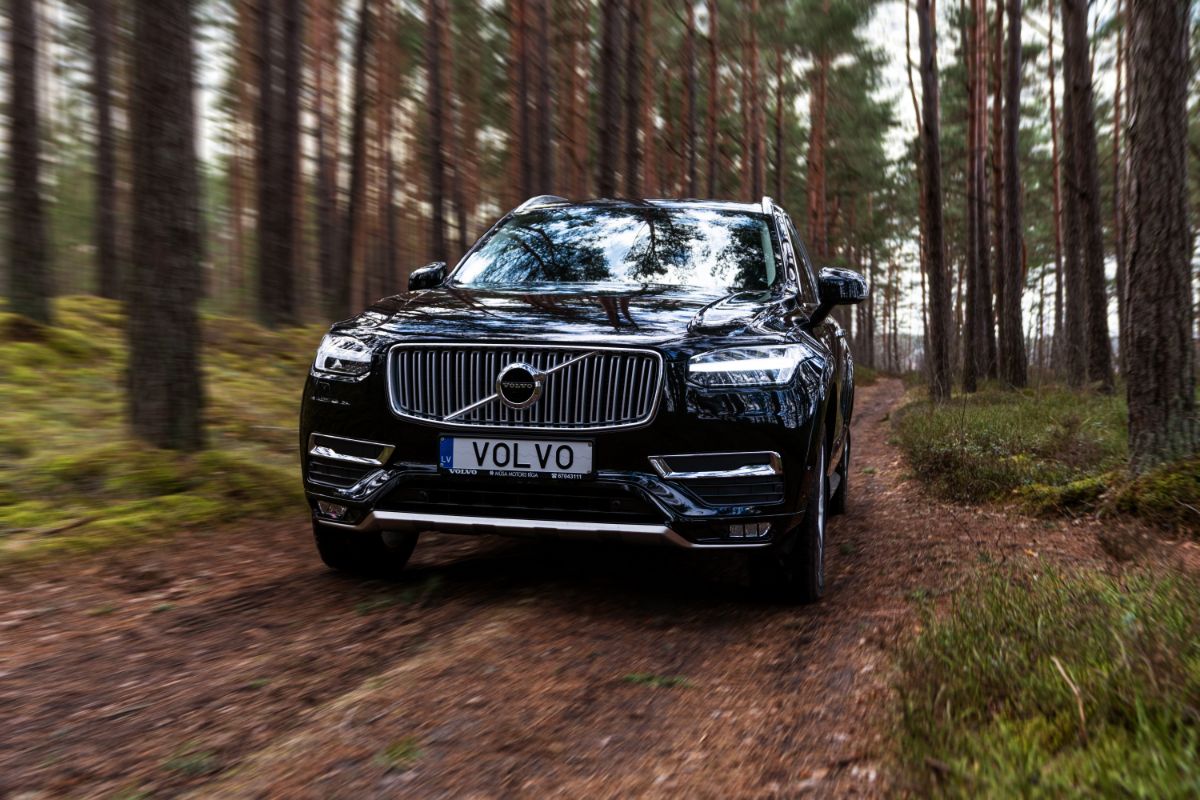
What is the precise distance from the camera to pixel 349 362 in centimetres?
391

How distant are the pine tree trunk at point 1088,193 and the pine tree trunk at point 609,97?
7.18 metres

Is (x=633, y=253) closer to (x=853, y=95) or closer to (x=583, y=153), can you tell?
(x=583, y=153)

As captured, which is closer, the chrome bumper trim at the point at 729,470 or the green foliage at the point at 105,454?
the chrome bumper trim at the point at 729,470

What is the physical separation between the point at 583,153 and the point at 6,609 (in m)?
26.1

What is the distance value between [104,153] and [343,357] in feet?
54.0

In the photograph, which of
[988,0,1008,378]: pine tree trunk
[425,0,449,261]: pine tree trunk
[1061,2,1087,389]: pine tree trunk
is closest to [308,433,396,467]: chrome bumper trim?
[425,0,449,261]: pine tree trunk

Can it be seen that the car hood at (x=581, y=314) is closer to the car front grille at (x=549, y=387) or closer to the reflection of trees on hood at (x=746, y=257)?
the car front grille at (x=549, y=387)

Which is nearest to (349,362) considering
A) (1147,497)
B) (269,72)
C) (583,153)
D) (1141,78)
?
(1147,497)

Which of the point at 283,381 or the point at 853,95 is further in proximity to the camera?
the point at 853,95

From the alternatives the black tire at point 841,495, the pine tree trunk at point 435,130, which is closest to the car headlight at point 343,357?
the black tire at point 841,495

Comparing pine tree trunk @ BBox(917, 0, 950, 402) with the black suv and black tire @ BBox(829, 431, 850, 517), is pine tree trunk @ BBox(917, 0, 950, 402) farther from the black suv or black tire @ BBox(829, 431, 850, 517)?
the black suv

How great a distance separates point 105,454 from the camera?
19.3 feet

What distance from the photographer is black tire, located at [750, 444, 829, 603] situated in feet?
12.8

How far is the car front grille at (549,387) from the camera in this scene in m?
3.61
